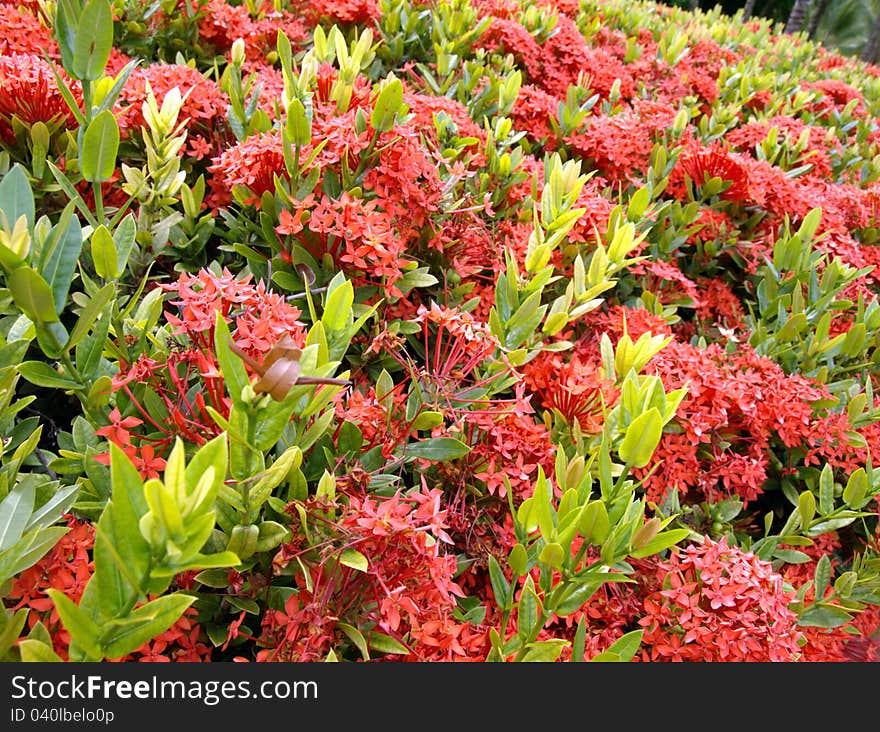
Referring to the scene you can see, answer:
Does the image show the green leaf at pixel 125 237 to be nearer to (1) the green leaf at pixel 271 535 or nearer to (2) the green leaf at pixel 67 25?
(2) the green leaf at pixel 67 25

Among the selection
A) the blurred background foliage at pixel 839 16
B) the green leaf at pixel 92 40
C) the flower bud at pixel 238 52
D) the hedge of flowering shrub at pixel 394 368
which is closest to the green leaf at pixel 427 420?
the hedge of flowering shrub at pixel 394 368

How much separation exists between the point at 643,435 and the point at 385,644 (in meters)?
0.58

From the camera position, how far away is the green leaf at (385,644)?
3.46ft

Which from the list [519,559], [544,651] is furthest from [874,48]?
[544,651]

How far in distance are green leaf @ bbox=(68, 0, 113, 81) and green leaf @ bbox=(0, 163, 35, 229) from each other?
0.25m

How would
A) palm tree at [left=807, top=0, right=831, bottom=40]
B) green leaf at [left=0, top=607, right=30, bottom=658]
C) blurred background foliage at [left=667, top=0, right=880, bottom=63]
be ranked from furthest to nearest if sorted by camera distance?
1. blurred background foliage at [left=667, top=0, right=880, bottom=63]
2. palm tree at [left=807, top=0, right=831, bottom=40]
3. green leaf at [left=0, top=607, right=30, bottom=658]

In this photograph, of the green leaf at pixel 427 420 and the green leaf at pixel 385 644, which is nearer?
the green leaf at pixel 385 644

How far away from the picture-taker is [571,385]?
5.12 ft

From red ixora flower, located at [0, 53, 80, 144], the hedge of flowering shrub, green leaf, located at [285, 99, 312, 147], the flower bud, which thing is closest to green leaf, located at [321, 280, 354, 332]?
the hedge of flowering shrub

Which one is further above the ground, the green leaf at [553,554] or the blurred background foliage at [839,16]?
the blurred background foliage at [839,16]

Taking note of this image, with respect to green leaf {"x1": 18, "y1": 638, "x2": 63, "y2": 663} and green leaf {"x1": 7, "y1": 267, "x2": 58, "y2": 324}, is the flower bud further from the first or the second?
green leaf {"x1": 18, "y1": 638, "x2": 63, "y2": 663}

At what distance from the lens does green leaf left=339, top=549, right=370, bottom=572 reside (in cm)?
99

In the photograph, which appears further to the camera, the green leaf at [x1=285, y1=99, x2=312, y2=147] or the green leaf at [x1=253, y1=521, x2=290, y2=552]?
the green leaf at [x1=285, y1=99, x2=312, y2=147]

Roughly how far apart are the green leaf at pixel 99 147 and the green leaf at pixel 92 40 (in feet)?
0.29
